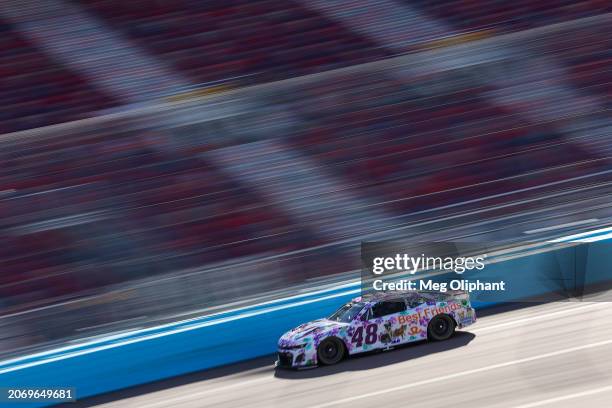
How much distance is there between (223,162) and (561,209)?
6.51 m

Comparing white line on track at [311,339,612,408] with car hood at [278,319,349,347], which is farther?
car hood at [278,319,349,347]

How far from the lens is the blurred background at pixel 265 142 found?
14422 mm

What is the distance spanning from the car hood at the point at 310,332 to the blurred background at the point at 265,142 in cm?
115

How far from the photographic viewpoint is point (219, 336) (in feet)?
38.4

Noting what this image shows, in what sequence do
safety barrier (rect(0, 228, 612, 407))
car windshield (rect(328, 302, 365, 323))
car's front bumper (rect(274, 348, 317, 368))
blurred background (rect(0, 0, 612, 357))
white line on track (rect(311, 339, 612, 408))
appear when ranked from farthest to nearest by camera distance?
blurred background (rect(0, 0, 612, 357))
car windshield (rect(328, 302, 365, 323))
safety barrier (rect(0, 228, 612, 407))
car's front bumper (rect(274, 348, 317, 368))
white line on track (rect(311, 339, 612, 408))

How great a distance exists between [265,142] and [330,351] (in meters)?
7.86

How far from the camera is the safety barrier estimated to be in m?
11.1

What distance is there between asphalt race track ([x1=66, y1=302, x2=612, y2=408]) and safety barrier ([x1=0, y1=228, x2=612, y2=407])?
0.22 m

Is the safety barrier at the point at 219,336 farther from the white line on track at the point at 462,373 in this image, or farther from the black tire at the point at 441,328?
the white line on track at the point at 462,373

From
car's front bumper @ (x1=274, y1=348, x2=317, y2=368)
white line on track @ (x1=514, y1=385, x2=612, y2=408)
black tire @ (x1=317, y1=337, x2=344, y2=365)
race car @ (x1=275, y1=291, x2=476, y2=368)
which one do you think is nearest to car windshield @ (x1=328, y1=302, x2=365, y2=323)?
race car @ (x1=275, y1=291, x2=476, y2=368)

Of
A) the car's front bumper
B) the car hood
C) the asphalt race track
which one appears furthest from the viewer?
the car hood

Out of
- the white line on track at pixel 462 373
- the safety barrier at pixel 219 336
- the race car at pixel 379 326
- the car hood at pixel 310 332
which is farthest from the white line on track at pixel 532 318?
the car hood at pixel 310 332

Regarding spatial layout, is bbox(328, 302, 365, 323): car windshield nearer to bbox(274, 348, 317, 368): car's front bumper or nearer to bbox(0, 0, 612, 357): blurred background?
bbox(274, 348, 317, 368): car's front bumper

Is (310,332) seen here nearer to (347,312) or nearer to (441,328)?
(347,312)
